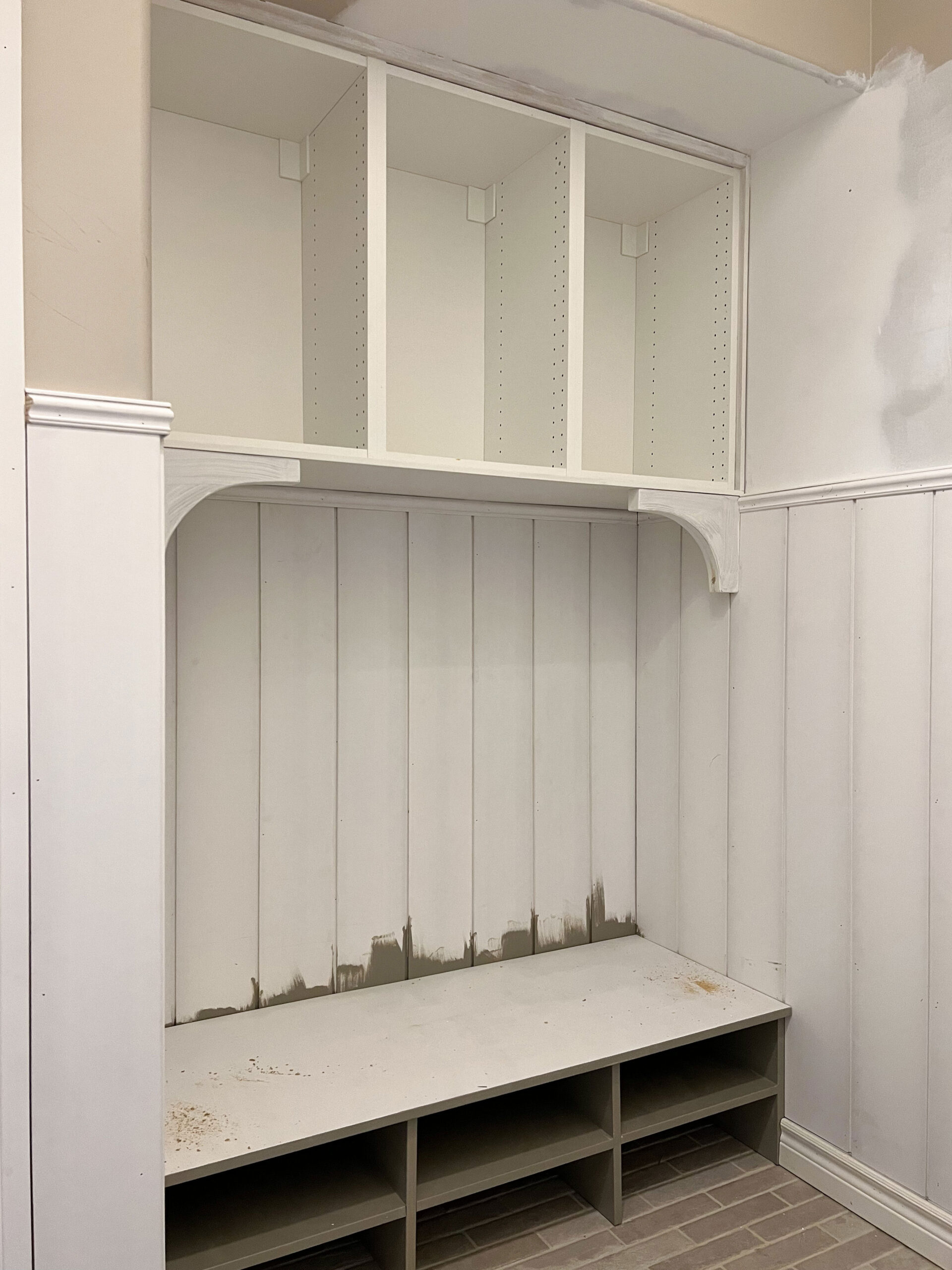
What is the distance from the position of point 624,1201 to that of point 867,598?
1.42 metres

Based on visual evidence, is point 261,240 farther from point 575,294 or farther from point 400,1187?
point 400,1187

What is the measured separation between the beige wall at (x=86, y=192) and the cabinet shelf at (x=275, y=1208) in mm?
1441

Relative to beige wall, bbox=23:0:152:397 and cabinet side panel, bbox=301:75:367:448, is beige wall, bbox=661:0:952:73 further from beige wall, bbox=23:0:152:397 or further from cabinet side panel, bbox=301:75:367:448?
beige wall, bbox=23:0:152:397

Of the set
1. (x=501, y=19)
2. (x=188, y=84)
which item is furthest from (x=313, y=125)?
(x=501, y=19)

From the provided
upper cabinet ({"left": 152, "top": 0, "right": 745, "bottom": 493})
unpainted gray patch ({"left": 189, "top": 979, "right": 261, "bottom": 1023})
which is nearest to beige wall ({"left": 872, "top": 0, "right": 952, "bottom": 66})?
upper cabinet ({"left": 152, "top": 0, "right": 745, "bottom": 493})

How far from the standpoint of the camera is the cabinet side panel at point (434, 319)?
221 centimetres

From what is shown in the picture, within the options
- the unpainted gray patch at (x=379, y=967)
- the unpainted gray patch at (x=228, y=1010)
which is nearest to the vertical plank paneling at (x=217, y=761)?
the unpainted gray patch at (x=228, y=1010)

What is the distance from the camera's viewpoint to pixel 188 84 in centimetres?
184

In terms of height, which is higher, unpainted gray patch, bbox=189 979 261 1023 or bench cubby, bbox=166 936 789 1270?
unpainted gray patch, bbox=189 979 261 1023

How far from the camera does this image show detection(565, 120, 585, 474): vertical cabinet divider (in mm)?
1995

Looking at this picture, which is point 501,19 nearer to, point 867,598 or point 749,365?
point 749,365

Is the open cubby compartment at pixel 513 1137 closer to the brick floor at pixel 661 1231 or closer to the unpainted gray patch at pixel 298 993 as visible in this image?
the brick floor at pixel 661 1231

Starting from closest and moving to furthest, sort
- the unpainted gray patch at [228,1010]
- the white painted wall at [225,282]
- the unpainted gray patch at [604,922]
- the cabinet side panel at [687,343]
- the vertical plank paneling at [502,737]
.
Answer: the white painted wall at [225,282] → the unpainted gray patch at [228,1010] → the cabinet side panel at [687,343] → the vertical plank paneling at [502,737] → the unpainted gray patch at [604,922]

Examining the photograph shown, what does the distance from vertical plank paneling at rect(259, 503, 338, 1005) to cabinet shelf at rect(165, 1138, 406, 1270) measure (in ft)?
1.31
